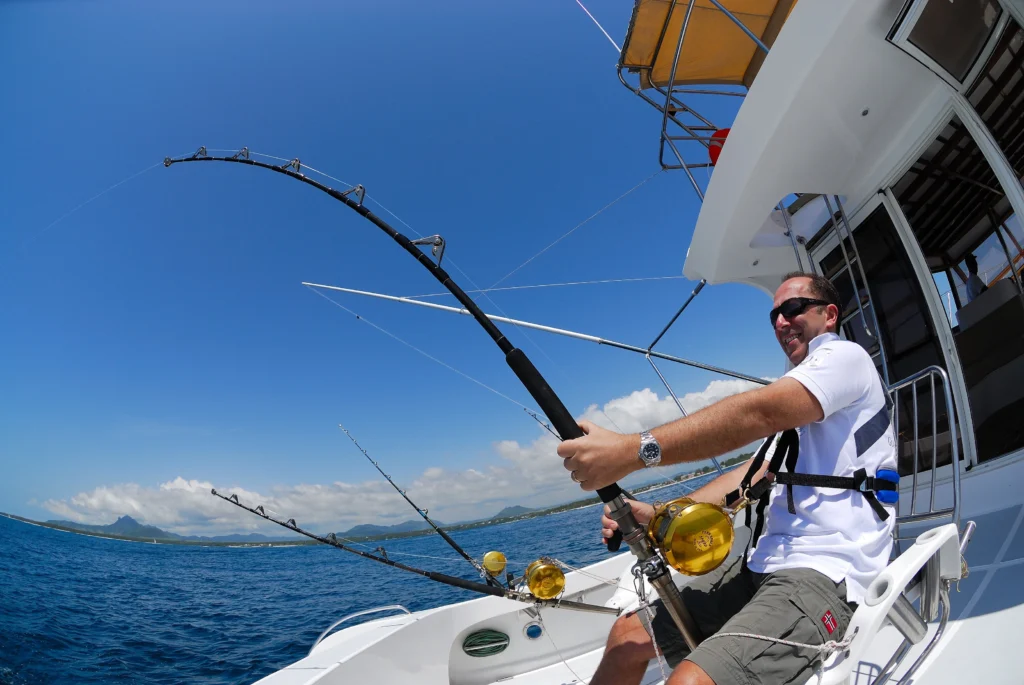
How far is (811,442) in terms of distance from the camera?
4.79 feet

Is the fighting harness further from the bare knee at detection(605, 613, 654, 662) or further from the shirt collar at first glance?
the bare knee at detection(605, 613, 654, 662)

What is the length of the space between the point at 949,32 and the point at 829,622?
10.1 feet

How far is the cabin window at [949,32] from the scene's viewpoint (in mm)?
2393

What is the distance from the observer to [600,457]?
118 cm

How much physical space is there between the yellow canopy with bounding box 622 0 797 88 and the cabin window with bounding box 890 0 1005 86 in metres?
3.16

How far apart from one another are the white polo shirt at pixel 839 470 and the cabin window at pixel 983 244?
2.15 m

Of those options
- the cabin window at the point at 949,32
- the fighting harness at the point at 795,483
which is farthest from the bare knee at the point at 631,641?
the cabin window at the point at 949,32

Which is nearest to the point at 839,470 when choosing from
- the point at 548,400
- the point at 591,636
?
the point at 548,400

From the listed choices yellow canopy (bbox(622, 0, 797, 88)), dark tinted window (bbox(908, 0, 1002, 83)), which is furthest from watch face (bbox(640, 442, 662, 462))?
yellow canopy (bbox(622, 0, 797, 88))

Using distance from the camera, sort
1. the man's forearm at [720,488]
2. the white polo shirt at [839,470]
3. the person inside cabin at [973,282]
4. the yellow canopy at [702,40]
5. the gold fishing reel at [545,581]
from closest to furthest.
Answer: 1. the white polo shirt at [839,470]
2. the man's forearm at [720,488]
3. the gold fishing reel at [545,581]
4. the person inside cabin at [973,282]
5. the yellow canopy at [702,40]

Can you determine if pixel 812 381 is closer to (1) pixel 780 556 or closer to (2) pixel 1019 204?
(1) pixel 780 556

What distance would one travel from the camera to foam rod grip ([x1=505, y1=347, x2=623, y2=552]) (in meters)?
1.38

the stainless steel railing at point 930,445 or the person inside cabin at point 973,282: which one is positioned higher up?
the person inside cabin at point 973,282

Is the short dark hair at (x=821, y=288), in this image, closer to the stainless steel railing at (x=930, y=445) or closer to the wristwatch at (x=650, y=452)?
the stainless steel railing at (x=930, y=445)
